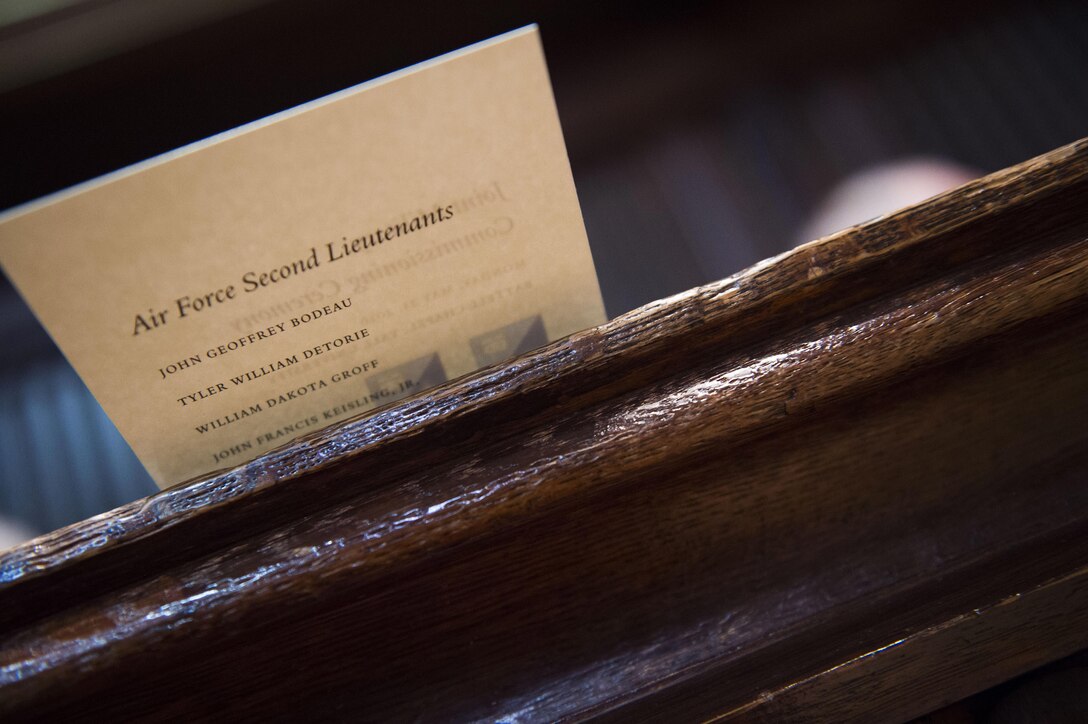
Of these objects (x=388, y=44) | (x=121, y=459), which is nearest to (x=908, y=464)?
(x=121, y=459)

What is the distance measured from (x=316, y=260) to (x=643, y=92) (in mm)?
597

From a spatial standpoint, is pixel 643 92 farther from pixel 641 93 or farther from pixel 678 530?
pixel 678 530

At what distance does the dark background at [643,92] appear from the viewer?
76 centimetres

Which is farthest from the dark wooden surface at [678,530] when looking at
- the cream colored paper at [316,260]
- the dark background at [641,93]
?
the dark background at [641,93]

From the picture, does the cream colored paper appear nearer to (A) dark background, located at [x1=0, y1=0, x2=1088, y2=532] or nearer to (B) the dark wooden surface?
(B) the dark wooden surface

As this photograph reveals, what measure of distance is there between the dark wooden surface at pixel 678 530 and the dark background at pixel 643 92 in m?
0.27

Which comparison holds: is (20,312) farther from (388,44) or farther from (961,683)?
(961,683)

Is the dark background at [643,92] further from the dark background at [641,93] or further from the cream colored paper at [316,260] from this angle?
the cream colored paper at [316,260]

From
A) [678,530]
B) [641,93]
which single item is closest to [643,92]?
[641,93]

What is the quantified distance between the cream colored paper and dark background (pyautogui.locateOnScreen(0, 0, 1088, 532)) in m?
0.31

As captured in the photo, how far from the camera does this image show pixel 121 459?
63cm

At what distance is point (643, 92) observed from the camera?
89cm

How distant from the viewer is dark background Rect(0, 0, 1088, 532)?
76 centimetres

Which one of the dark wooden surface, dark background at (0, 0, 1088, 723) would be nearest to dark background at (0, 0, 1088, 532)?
dark background at (0, 0, 1088, 723)
